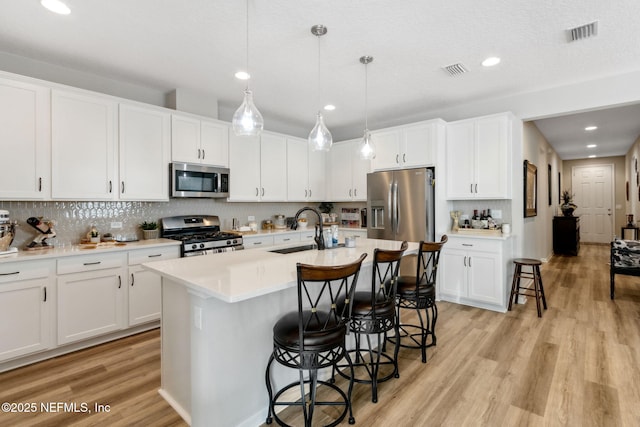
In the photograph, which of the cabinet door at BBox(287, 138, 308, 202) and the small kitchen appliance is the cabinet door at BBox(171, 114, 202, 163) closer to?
the small kitchen appliance

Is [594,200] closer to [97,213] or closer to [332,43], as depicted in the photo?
[332,43]

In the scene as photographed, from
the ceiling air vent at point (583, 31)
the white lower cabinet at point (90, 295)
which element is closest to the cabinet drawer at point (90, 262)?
the white lower cabinet at point (90, 295)

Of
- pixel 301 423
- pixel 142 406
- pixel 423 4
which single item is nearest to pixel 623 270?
pixel 423 4

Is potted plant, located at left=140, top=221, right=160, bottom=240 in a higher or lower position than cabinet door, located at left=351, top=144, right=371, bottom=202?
lower

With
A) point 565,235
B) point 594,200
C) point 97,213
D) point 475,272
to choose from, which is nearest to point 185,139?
point 97,213

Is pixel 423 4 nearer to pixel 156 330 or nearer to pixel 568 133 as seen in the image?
pixel 156 330

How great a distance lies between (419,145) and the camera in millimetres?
4461

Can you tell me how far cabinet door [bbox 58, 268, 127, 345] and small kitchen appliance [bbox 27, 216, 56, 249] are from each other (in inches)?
22.3

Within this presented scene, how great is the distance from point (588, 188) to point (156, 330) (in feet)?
39.1

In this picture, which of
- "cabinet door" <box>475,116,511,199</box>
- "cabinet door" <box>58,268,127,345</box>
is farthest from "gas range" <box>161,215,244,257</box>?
"cabinet door" <box>475,116,511,199</box>

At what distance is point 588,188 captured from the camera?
958cm

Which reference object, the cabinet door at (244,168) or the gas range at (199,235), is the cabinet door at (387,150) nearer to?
the cabinet door at (244,168)

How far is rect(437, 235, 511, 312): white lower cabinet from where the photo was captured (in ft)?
12.5

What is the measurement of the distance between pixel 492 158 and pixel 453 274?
5.26 feet
